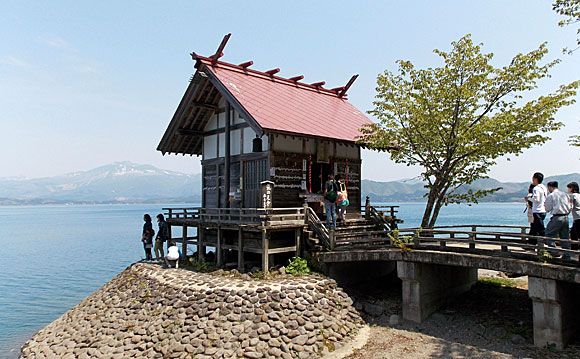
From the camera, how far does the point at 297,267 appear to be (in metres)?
17.4

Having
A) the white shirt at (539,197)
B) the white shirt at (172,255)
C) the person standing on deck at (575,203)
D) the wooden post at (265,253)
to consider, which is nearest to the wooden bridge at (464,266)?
the person standing on deck at (575,203)

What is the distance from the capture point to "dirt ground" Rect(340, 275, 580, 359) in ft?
41.9

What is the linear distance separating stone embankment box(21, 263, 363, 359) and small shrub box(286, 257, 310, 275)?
2.01ft

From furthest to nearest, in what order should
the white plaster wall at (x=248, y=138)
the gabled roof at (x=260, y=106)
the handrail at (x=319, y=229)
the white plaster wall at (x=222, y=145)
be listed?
the white plaster wall at (x=222, y=145) → the white plaster wall at (x=248, y=138) → the gabled roof at (x=260, y=106) → the handrail at (x=319, y=229)

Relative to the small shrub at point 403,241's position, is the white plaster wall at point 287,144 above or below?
above

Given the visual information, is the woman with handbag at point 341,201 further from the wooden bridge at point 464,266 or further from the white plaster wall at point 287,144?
the white plaster wall at point 287,144

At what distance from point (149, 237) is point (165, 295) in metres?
6.54

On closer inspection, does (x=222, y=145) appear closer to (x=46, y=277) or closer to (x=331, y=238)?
(x=331, y=238)

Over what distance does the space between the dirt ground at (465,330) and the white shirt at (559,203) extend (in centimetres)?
401

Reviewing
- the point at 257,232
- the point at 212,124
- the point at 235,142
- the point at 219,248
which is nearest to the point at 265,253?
the point at 257,232

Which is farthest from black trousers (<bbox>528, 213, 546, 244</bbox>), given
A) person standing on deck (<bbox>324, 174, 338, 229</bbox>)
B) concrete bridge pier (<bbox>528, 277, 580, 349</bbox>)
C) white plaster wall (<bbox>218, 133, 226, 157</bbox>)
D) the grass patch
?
white plaster wall (<bbox>218, 133, 226, 157</bbox>)

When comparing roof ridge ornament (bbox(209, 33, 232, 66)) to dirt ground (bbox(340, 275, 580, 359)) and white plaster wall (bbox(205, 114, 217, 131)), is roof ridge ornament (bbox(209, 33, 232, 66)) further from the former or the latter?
dirt ground (bbox(340, 275, 580, 359))

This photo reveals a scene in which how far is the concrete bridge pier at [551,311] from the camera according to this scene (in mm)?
12133

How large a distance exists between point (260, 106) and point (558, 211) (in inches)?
500
